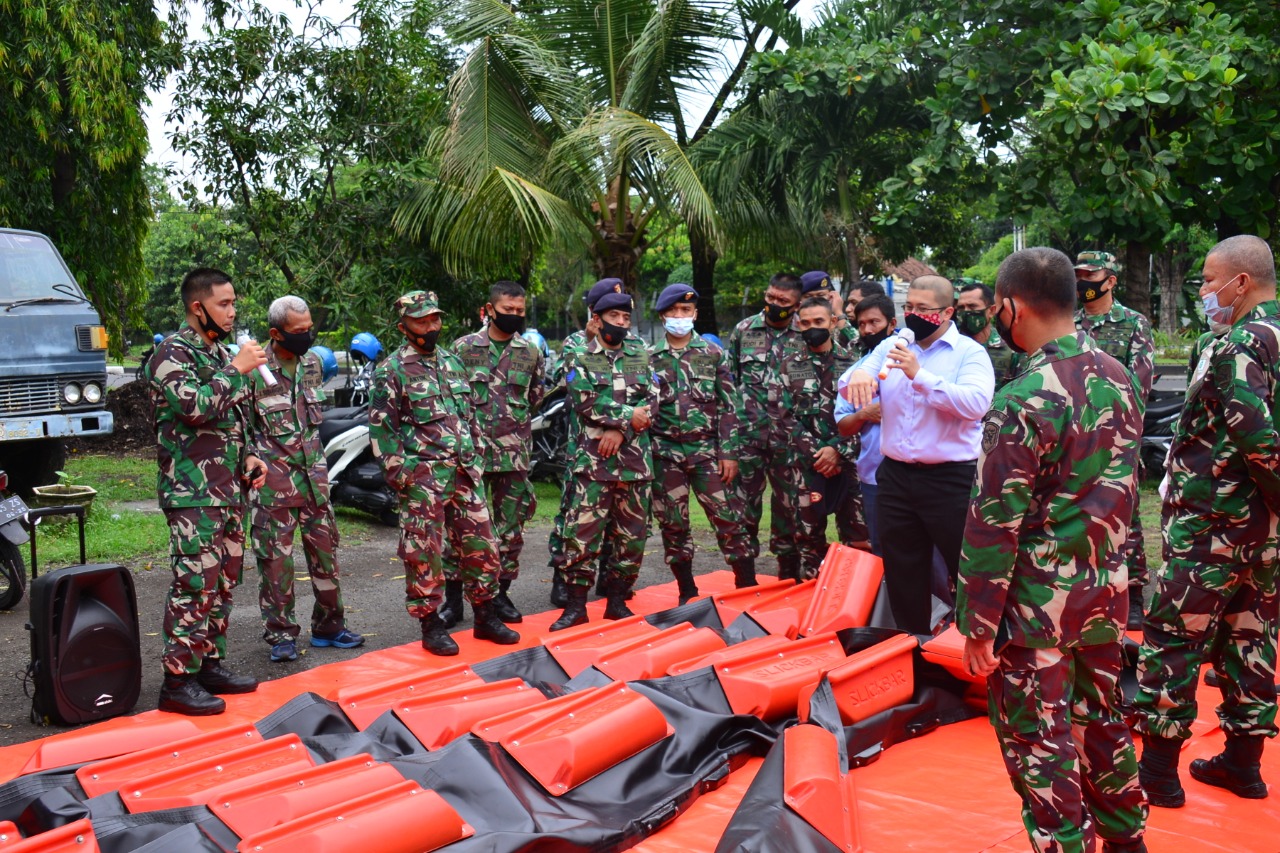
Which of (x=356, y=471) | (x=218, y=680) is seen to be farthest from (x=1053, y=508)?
(x=356, y=471)

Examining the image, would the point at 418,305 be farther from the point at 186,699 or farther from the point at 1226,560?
the point at 1226,560

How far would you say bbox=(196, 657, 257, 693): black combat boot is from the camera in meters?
5.11

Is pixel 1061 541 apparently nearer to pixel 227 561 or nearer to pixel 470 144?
pixel 227 561

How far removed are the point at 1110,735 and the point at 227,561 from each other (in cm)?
391

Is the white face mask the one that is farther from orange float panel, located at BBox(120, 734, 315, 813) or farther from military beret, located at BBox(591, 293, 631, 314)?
orange float panel, located at BBox(120, 734, 315, 813)

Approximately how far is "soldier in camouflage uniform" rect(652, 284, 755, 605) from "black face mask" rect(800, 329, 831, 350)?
25.4 inches

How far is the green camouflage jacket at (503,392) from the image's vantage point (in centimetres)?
659

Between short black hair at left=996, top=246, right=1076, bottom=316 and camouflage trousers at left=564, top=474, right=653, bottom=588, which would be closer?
short black hair at left=996, top=246, right=1076, bottom=316

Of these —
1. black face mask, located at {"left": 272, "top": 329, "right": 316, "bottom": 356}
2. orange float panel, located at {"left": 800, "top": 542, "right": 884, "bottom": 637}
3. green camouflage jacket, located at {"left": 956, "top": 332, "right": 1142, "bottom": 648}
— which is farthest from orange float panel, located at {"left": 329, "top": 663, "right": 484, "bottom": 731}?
black face mask, located at {"left": 272, "top": 329, "right": 316, "bottom": 356}

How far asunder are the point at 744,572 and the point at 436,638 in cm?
223

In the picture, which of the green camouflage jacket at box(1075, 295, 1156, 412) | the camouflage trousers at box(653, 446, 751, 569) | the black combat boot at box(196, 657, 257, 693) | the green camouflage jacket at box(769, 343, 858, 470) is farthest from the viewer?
the camouflage trousers at box(653, 446, 751, 569)

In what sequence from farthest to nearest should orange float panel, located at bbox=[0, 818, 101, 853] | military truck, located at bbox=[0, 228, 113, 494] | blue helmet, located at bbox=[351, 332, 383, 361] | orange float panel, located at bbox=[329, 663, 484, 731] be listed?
blue helmet, located at bbox=[351, 332, 383, 361] < military truck, located at bbox=[0, 228, 113, 494] < orange float panel, located at bbox=[329, 663, 484, 731] < orange float panel, located at bbox=[0, 818, 101, 853]

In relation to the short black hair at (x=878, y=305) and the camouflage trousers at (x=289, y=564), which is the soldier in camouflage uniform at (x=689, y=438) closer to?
the short black hair at (x=878, y=305)

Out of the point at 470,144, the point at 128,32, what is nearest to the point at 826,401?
the point at 470,144
